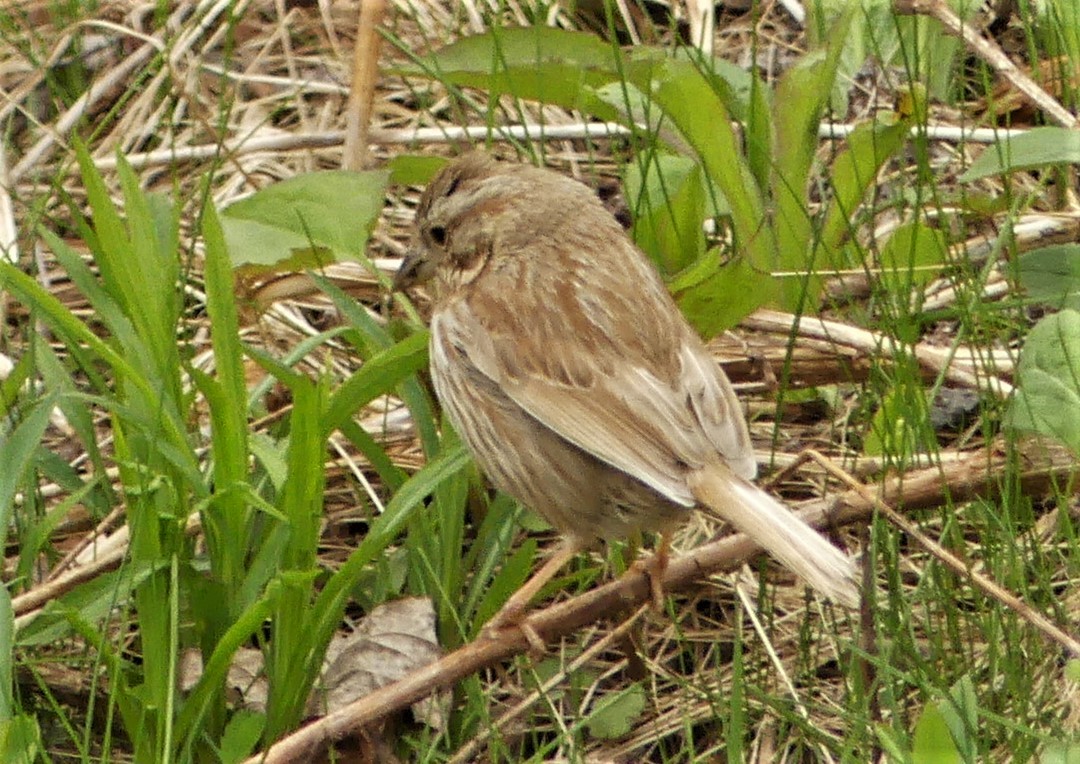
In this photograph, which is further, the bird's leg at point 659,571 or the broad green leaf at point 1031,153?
the broad green leaf at point 1031,153

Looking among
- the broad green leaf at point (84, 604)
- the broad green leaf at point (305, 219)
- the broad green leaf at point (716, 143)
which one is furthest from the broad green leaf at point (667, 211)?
the broad green leaf at point (84, 604)

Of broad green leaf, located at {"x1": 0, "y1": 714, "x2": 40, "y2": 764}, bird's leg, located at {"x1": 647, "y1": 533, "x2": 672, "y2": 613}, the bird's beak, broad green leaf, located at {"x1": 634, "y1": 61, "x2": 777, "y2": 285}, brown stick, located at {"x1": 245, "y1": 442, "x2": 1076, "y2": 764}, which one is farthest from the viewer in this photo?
broad green leaf, located at {"x1": 634, "y1": 61, "x2": 777, "y2": 285}

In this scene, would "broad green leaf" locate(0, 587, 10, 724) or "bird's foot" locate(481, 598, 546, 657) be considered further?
"bird's foot" locate(481, 598, 546, 657)

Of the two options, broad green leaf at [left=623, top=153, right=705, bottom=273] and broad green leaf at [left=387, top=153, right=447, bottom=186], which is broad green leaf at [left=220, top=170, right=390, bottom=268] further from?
broad green leaf at [left=623, top=153, right=705, bottom=273]

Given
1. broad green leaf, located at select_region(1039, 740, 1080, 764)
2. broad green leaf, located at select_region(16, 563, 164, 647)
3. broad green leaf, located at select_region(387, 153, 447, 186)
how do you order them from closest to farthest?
broad green leaf, located at select_region(1039, 740, 1080, 764) < broad green leaf, located at select_region(16, 563, 164, 647) < broad green leaf, located at select_region(387, 153, 447, 186)

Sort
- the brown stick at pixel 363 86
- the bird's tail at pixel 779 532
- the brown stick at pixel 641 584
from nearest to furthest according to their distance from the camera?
the bird's tail at pixel 779 532 < the brown stick at pixel 641 584 < the brown stick at pixel 363 86

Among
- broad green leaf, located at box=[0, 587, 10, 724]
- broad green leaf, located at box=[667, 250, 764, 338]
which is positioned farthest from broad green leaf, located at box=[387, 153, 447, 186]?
broad green leaf, located at box=[0, 587, 10, 724]

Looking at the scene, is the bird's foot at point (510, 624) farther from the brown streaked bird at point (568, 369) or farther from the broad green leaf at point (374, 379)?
the broad green leaf at point (374, 379)
